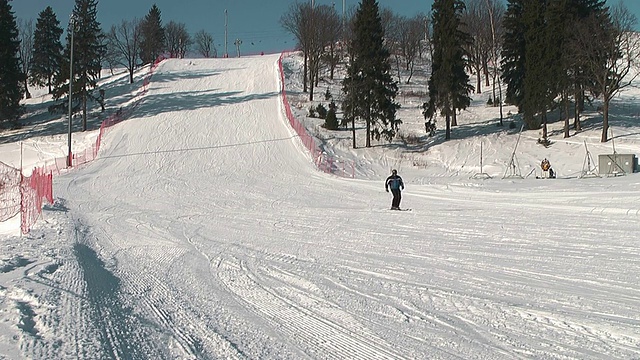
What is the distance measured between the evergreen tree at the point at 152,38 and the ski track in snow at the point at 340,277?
5228cm

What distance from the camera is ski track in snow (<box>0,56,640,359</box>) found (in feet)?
17.1

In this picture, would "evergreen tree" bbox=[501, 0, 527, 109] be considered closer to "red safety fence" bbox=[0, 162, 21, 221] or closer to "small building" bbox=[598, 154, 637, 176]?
"small building" bbox=[598, 154, 637, 176]

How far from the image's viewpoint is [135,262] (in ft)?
31.6

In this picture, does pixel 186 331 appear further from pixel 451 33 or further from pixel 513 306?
pixel 451 33

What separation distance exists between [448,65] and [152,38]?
49595mm

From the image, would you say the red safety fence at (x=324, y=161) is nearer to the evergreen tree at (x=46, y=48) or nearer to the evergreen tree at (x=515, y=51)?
the evergreen tree at (x=515, y=51)

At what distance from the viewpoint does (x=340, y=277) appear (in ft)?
27.1

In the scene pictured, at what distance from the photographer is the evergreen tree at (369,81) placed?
35.9m

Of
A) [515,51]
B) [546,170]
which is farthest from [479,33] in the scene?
[546,170]

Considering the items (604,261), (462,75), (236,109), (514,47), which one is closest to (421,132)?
(462,75)

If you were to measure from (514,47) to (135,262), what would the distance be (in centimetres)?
3735

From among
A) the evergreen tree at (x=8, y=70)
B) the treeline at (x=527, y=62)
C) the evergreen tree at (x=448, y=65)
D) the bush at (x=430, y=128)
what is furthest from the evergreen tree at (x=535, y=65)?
the evergreen tree at (x=8, y=70)

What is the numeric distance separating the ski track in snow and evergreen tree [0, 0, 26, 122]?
25406 mm

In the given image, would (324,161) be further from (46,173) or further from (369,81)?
(46,173)
